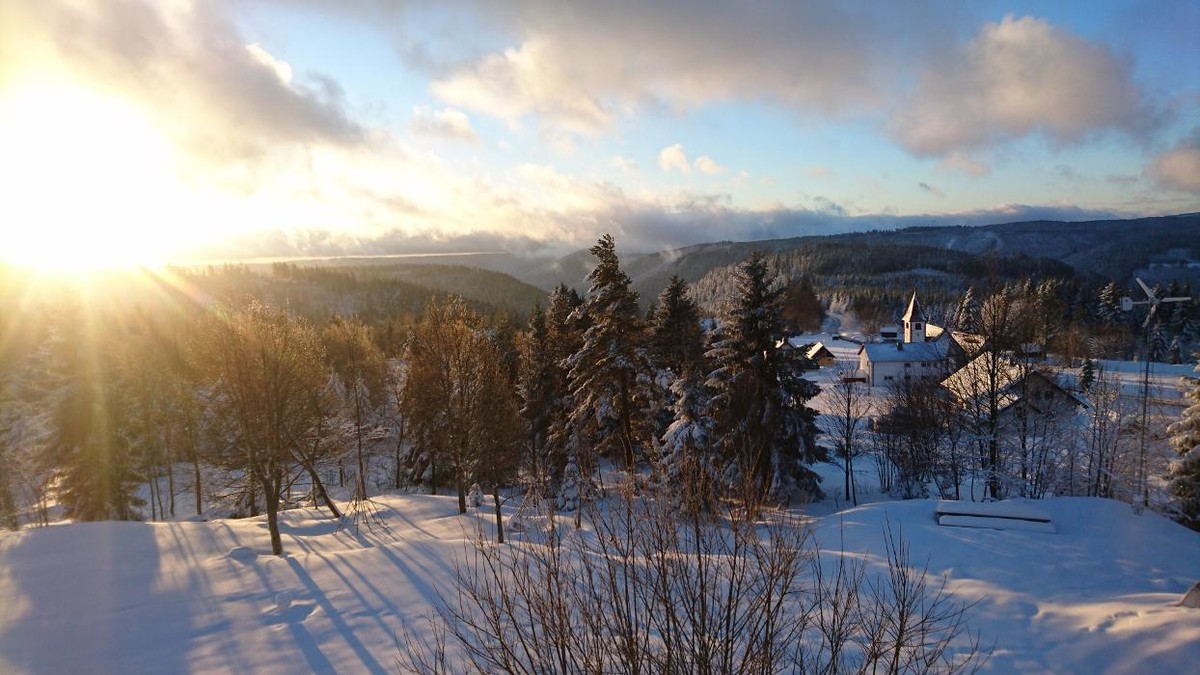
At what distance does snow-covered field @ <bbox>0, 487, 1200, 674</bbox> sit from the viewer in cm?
971

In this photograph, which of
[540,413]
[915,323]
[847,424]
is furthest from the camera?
[915,323]

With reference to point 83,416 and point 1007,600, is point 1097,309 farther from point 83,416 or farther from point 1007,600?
point 83,416

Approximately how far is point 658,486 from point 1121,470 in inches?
1245

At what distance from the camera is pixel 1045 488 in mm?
27312

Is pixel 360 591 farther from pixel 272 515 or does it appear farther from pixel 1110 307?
pixel 1110 307

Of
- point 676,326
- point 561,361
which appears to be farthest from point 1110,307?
point 561,361

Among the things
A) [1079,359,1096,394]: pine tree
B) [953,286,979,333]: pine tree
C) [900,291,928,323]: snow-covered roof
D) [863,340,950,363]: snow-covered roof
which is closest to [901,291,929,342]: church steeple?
[900,291,928,323]: snow-covered roof

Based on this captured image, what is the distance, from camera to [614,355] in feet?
72.9

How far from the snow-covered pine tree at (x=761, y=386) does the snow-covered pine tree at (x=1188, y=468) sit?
1202 centimetres

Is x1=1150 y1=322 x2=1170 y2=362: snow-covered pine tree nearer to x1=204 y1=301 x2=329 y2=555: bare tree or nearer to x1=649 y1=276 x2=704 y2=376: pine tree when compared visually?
x1=649 y1=276 x2=704 y2=376: pine tree

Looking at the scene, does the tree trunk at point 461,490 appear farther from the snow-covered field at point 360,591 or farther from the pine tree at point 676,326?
the pine tree at point 676,326

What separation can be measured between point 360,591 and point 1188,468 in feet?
91.4

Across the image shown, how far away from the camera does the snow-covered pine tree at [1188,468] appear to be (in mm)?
18281

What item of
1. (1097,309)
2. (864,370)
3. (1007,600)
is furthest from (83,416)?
(1097,309)
